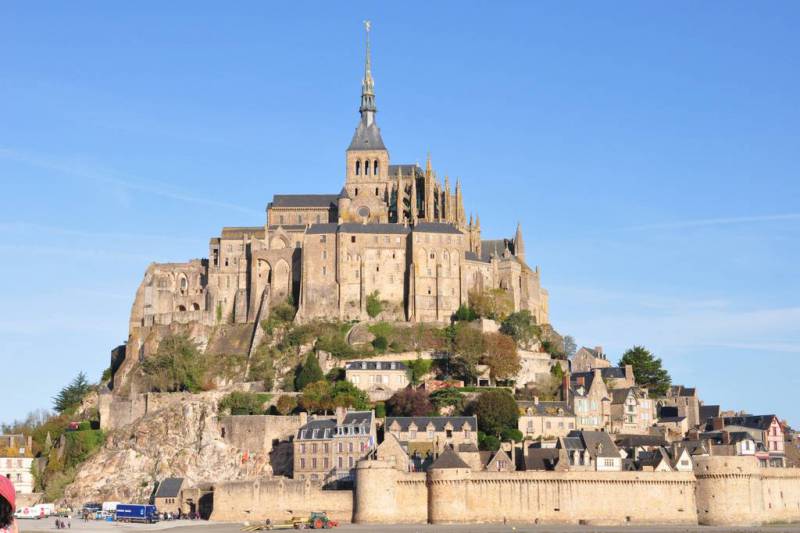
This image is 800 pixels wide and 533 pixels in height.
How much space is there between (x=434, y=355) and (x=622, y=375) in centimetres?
1381

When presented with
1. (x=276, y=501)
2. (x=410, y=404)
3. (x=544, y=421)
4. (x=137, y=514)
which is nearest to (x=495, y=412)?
(x=544, y=421)

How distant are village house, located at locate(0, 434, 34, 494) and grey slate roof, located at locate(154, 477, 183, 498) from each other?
10.9 meters

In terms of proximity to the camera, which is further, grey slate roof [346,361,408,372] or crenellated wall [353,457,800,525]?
grey slate roof [346,361,408,372]

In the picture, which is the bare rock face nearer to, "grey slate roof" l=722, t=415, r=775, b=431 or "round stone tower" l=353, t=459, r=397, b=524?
"round stone tower" l=353, t=459, r=397, b=524

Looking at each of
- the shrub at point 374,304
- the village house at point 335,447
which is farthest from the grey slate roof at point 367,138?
the village house at point 335,447

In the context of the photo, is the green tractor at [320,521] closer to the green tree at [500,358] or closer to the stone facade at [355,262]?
the green tree at [500,358]

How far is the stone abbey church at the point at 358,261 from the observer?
7925cm

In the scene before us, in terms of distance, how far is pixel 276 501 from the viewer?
55625 millimetres

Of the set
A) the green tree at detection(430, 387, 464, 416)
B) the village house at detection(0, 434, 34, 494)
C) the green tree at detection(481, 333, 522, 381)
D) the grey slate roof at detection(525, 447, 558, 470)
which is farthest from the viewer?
the green tree at detection(481, 333, 522, 381)

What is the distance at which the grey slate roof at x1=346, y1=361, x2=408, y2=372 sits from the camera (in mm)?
70750

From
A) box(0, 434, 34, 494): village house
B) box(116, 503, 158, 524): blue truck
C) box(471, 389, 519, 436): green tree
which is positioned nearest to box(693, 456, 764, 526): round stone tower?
box(471, 389, 519, 436): green tree

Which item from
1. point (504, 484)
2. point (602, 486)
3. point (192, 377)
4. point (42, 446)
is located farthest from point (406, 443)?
point (42, 446)

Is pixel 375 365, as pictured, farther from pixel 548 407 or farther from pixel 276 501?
pixel 276 501

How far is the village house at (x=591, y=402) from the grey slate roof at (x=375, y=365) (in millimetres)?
11483
